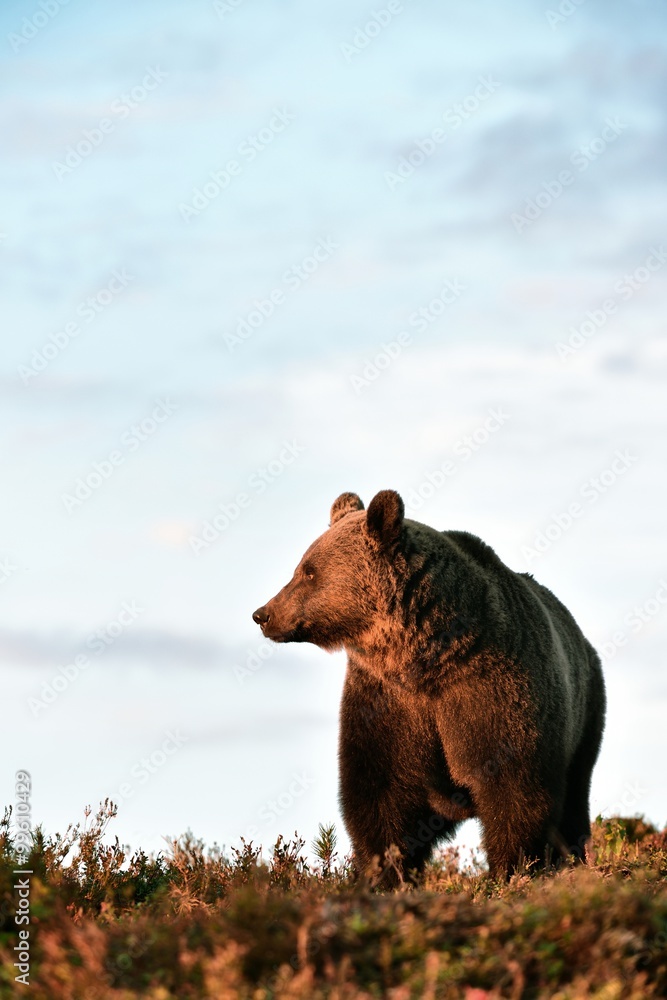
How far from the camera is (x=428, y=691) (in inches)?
348

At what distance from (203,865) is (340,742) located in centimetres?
142

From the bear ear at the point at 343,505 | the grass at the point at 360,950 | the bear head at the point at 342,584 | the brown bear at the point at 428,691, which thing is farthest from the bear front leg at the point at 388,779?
the grass at the point at 360,950

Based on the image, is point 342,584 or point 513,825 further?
point 342,584

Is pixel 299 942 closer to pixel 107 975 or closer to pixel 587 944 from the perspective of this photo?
pixel 107 975

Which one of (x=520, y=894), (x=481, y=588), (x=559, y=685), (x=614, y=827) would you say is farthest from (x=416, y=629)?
(x=614, y=827)

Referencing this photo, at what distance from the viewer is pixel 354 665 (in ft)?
30.5

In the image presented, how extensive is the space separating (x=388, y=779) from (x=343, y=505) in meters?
2.42

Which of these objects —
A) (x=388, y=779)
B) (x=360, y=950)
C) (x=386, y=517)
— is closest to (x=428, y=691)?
(x=388, y=779)

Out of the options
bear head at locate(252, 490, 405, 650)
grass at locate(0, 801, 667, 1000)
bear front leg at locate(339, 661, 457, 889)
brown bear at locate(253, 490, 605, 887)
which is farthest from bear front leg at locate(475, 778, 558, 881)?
grass at locate(0, 801, 667, 1000)

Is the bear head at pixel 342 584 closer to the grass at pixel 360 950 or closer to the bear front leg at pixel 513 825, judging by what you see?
the bear front leg at pixel 513 825

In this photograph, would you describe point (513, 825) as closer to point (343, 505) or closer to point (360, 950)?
point (343, 505)

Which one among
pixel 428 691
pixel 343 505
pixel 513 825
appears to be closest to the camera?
pixel 513 825

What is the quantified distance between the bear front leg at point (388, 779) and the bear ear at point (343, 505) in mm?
1475

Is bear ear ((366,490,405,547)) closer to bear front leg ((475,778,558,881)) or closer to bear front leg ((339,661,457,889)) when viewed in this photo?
bear front leg ((339,661,457,889))
